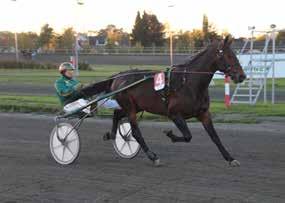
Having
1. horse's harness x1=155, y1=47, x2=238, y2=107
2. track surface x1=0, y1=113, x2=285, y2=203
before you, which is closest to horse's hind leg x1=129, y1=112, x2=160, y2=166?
track surface x1=0, y1=113, x2=285, y2=203

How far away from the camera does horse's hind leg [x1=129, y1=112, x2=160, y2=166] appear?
9.43 m

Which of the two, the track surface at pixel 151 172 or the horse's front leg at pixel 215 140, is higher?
the horse's front leg at pixel 215 140

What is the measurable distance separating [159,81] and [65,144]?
203 cm

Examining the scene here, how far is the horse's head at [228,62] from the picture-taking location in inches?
356

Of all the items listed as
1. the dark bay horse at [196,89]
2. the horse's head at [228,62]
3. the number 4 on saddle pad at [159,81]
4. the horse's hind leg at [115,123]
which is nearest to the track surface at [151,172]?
the horse's hind leg at [115,123]

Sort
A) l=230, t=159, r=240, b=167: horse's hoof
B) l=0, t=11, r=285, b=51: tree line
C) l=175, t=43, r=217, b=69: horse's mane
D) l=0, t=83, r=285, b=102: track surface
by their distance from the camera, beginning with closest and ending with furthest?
Result: l=230, t=159, r=240, b=167: horse's hoof, l=175, t=43, r=217, b=69: horse's mane, l=0, t=83, r=285, b=102: track surface, l=0, t=11, r=285, b=51: tree line

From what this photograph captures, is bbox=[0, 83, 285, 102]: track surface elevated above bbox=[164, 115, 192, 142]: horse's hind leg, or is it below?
below

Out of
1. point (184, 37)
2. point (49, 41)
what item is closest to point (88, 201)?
point (184, 37)

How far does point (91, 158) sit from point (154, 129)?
4305 millimetres

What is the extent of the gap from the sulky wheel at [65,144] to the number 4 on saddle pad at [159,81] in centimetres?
171

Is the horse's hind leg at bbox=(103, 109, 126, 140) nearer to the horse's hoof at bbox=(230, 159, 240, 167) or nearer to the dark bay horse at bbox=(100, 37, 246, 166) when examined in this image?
the dark bay horse at bbox=(100, 37, 246, 166)

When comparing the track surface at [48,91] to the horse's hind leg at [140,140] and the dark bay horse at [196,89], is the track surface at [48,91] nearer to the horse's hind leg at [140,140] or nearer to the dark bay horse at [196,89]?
the horse's hind leg at [140,140]

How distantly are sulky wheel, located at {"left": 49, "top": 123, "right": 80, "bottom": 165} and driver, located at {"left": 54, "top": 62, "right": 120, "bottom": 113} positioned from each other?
48 cm

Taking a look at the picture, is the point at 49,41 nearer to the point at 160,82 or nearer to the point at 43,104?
the point at 43,104
